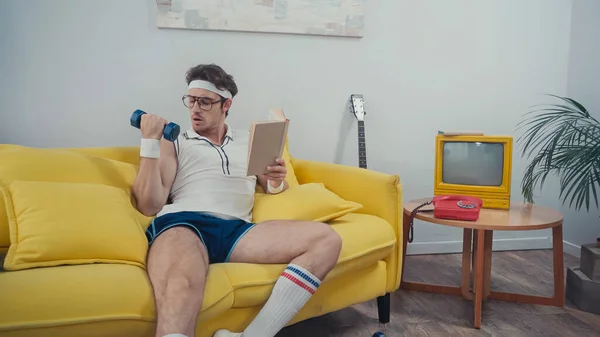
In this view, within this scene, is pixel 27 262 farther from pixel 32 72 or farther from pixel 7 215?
pixel 32 72

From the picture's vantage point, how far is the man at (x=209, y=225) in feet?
4.43

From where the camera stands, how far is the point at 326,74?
2.70m

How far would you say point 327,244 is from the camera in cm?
162

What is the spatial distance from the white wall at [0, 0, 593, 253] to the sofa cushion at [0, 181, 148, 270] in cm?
91

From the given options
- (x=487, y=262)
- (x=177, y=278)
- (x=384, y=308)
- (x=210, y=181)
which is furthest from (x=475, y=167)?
(x=177, y=278)

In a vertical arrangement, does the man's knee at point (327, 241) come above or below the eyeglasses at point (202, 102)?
below

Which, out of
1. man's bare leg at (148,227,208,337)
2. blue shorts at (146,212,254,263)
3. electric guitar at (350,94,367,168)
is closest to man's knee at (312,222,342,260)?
blue shorts at (146,212,254,263)

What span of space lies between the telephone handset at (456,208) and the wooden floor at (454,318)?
42 cm

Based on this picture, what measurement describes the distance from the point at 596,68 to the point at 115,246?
9.06 feet

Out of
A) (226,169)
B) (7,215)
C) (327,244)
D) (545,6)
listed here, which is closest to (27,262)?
(7,215)

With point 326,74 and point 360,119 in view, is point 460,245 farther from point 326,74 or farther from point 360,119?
point 326,74

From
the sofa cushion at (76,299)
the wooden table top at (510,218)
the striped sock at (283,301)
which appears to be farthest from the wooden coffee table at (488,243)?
the sofa cushion at (76,299)

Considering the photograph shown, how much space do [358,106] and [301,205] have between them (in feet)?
3.22

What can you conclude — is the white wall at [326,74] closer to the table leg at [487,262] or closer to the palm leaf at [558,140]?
the palm leaf at [558,140]
